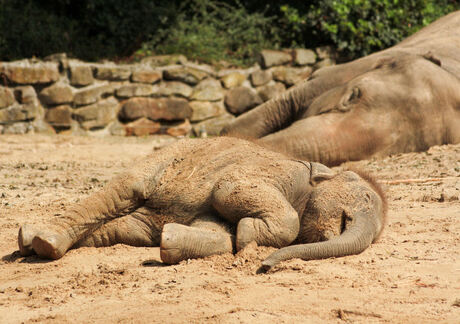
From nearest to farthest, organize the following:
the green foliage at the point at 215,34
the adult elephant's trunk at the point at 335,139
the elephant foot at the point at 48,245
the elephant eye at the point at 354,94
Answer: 1. the elephant foot at the point at 48,245
2. the adult elephant's trunk at the point at 335,139
3. the elephant eye at the point at 354,94
4. the green foliage at the point at 215,34

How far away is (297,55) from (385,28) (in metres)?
1.76

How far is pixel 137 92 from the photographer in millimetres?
10406

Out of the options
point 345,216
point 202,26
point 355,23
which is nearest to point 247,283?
point 345,216

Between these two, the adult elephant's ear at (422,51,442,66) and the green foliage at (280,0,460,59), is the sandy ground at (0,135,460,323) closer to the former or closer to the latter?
the adult elephant's ear at (422,51,442,66)

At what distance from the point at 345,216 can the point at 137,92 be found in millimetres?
7147

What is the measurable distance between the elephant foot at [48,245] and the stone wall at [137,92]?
621cm

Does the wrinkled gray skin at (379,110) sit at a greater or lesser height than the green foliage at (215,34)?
lesser

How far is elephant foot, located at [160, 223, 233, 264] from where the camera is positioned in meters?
3.50

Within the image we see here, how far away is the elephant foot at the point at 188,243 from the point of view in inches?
138

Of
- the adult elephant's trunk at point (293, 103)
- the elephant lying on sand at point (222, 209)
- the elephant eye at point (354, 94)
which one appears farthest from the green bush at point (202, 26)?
the elephant lying on sand at point (222, 209)

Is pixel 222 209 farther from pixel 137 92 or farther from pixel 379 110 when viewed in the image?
pixel 137 92

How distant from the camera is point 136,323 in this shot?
8.82 ft

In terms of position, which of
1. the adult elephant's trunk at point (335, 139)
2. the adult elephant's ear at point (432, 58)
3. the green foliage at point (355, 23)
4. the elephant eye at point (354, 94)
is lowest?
the adult elephant's trunk at point (335, 139)

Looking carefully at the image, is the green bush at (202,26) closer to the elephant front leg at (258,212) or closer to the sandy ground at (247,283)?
the sandy ground at (247,283)
